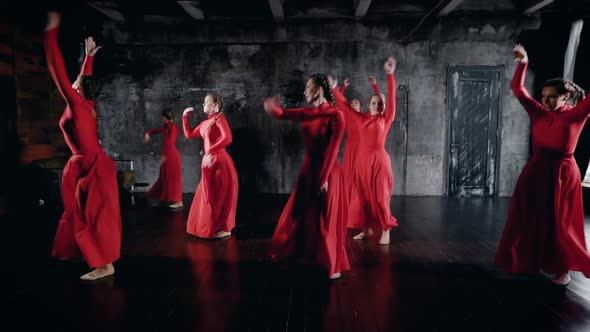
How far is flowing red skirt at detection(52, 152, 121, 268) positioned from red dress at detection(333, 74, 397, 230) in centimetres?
258

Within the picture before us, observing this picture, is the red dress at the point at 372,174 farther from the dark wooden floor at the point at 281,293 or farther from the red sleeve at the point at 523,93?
the red sleeve at the point at 523,93

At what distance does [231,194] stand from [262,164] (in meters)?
3.32

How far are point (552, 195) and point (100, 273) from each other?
4.00m

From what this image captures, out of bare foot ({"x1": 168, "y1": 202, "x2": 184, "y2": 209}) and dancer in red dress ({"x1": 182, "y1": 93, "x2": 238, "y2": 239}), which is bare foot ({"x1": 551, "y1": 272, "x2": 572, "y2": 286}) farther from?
bare foot ({"x1": 168, "y1": 202, "x2": 184, "y2": 209})

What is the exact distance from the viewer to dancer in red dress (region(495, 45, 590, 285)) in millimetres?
2830

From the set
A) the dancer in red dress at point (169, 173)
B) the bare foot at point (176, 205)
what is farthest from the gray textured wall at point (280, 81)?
the bare foot at point (176, 205)

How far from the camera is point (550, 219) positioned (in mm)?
2904

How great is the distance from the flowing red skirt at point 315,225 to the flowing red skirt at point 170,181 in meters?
3.69

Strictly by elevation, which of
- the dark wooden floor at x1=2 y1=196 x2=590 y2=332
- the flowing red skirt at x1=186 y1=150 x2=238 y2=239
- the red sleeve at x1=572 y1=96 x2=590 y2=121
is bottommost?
the dark wooden floor at x1=2 y1=196 x2=590 y2=332

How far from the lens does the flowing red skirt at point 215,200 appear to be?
428 cm

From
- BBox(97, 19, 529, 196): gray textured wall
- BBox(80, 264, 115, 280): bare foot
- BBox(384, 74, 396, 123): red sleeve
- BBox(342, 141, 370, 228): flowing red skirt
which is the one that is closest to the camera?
BBox(80, 264, 115, 280): bare foot

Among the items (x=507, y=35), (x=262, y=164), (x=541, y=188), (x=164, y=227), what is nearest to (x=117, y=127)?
(x=262, y=164)

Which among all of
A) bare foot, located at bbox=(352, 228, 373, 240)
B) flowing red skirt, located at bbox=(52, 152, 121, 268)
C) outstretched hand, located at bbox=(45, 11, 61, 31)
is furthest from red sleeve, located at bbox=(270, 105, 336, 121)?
bare foot, located at bbox=(352, 228, 373, 240)

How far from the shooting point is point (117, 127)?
7.70 metres
